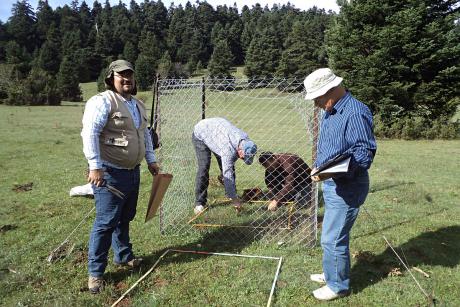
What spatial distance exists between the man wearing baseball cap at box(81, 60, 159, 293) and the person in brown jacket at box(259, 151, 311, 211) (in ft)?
7.57

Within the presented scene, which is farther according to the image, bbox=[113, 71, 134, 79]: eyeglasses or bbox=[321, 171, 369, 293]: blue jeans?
bbox=[113, 71, 134, 79]: eyeglasses

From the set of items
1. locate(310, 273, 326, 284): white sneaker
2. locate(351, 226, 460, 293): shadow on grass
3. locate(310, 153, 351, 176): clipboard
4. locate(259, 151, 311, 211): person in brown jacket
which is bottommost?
locate(351, 226, 460, 293): shadow on grass

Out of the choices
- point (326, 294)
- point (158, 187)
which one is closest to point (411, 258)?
point (326, 294)

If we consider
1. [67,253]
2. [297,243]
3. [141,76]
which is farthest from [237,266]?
[141,76]

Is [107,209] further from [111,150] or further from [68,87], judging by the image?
[68,87]

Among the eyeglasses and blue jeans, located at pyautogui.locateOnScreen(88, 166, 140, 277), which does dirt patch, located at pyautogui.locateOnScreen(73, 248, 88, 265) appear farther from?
the eyeglasses

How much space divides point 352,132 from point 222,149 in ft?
8.32

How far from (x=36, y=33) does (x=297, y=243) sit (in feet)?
288

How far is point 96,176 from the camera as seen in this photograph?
332 cm

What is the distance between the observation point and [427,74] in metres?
16.5

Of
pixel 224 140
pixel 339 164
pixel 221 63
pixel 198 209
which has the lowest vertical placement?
pixel 198 209

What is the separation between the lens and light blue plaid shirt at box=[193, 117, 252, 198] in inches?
203

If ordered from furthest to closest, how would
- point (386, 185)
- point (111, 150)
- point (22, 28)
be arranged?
point (22, 28), point (386, 185), point (111, 150)

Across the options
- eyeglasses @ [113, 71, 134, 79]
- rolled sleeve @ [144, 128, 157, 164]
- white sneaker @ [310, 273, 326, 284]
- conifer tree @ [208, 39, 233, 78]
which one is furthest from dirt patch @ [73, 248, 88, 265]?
conifer tree @ [208, 39, 233, 78]
